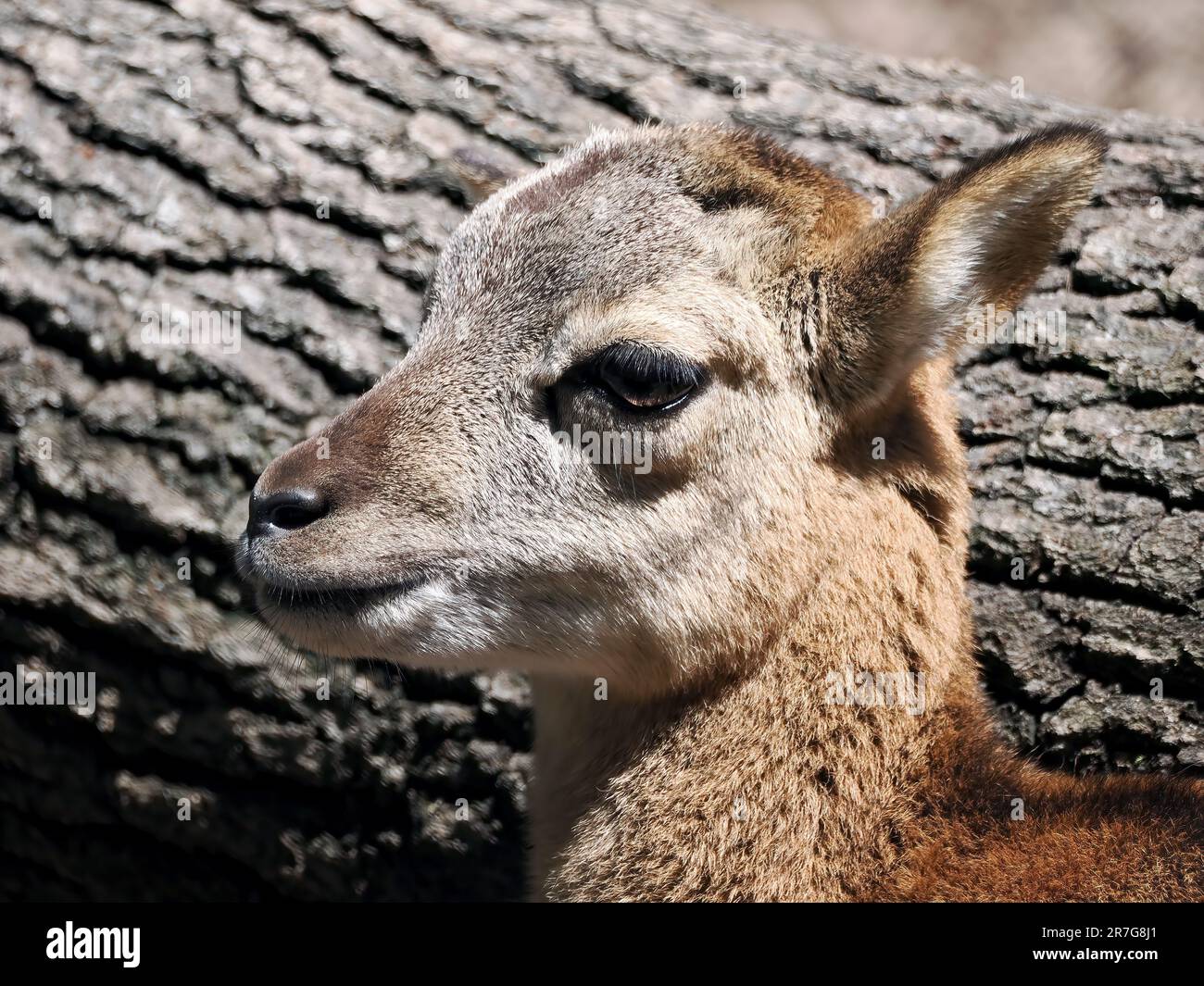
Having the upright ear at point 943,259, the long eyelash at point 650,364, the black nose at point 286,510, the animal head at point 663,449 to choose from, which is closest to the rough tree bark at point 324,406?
the animal head at point 663,449

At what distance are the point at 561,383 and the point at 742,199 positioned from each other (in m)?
0.82

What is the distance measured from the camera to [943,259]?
362cm

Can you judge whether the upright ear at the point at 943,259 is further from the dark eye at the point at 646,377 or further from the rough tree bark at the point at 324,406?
the rough tree bark at the point at 324,406

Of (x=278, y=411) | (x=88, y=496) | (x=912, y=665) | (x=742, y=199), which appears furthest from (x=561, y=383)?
(x=88, y=496)

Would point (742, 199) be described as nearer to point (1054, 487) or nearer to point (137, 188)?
point (1054, 487)

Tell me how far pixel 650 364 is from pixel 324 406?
226 cm

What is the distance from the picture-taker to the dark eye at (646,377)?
3621 millimetres

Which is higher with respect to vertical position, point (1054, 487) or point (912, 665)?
point (1054, 487)

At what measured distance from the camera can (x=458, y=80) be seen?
20.2ft

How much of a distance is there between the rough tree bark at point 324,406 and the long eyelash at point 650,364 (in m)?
1.77

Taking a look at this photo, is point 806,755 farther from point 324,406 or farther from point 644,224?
point 324,406

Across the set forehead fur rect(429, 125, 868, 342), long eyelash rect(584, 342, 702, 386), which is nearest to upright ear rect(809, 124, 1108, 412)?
forehead fur rect(429, 125, 868, 342)

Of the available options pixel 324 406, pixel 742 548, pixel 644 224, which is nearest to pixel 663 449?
pixel 742 548
